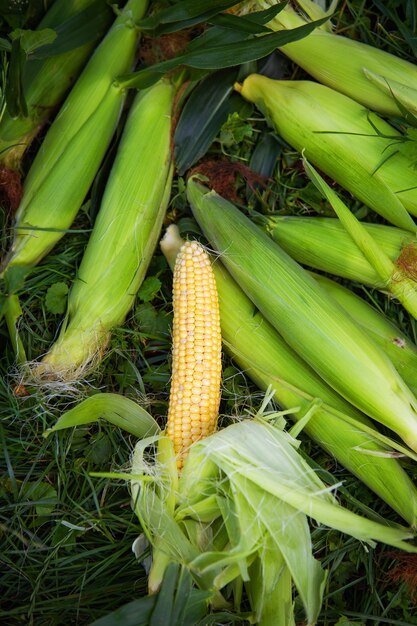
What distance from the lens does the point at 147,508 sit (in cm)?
163

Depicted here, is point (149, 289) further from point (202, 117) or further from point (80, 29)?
point (80, 29)

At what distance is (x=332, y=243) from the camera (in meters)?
1.93

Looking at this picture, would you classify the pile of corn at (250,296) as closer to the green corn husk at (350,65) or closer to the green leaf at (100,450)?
the green corn husk at (350,65)

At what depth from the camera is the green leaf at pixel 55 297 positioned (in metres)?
2.00

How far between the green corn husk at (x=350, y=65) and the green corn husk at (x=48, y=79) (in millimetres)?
525

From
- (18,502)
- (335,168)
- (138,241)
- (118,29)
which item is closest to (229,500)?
(18,502)

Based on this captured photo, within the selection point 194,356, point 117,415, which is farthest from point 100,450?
point 194,356

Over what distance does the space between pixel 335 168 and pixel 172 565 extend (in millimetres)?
1238

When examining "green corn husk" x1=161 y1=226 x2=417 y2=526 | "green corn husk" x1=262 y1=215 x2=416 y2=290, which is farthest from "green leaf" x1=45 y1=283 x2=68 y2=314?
"green corn husk" x1=262 y1=215 x2=416 y2=290

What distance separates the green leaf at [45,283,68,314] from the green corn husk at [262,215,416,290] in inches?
26.3

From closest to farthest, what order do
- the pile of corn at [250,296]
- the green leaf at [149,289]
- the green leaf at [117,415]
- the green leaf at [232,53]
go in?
the pile of corn at [250,296] < the green leaf at [117,415] < the green leaf at [232,53] < the green leaf at [149,289]

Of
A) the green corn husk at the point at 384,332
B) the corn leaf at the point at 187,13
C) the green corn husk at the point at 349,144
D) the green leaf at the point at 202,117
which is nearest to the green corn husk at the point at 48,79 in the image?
the corn leaf at the point at 187,13

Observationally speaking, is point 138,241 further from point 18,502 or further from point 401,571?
point 401,571

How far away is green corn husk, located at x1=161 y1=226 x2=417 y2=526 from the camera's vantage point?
1.79 meters
